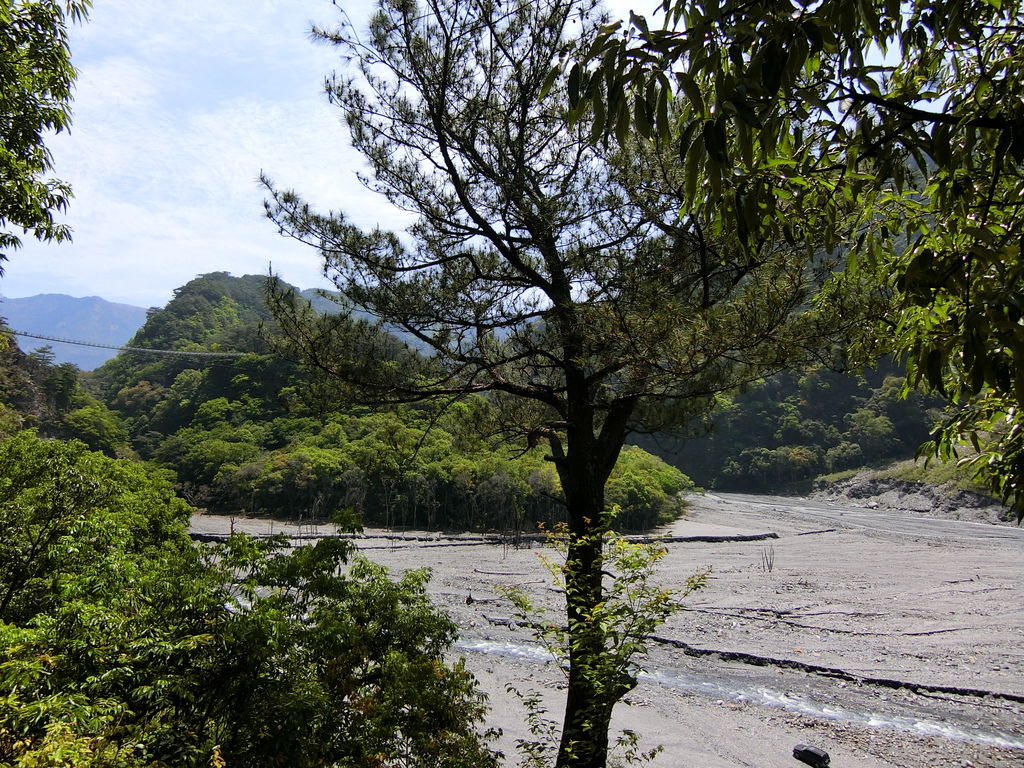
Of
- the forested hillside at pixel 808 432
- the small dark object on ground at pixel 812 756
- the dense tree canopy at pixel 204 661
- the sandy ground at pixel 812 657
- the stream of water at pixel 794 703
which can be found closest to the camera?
the dense tree canopy at pixel 204 661

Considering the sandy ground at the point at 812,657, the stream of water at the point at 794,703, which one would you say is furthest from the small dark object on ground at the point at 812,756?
the stream of water at the point at 794,703

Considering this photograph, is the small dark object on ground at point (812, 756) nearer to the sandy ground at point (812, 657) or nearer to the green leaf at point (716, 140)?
the sandy ground at point (812, 657)

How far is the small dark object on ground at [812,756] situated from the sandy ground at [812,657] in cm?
14

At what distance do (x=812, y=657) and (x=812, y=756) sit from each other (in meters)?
4.38

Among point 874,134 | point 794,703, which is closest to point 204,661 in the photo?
point 874,134

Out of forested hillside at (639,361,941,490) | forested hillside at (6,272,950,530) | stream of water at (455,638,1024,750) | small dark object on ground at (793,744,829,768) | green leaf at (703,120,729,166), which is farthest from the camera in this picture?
forested hillside at (639,361,941,490)

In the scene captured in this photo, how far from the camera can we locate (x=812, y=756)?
6.20m

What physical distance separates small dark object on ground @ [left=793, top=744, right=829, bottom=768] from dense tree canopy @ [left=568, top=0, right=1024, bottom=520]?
5.64 m

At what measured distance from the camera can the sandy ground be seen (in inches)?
273

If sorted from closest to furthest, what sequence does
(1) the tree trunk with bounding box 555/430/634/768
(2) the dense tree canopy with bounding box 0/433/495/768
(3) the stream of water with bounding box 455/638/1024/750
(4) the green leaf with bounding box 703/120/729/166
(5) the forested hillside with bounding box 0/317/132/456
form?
1. (4) the green leaf with bounding box 703/120/729/166
2. (2) the dense tree canopy with bounding box 0/433/495/768
3. (1) the tree trunk with bounding box 555/430/634/768
4. (3) the stream of water with bounding box 455/638/1024/750
5. (5) the forested hillside with bounding box 0/317/132/456

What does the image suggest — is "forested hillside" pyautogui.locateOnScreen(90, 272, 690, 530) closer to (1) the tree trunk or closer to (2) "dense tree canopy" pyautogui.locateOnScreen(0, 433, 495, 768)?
(1) the tree trunk

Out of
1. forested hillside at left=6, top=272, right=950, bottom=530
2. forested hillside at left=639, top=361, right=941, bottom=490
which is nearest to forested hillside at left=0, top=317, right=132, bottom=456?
forested hillside at left=6, top=272, right=950, bottom=530

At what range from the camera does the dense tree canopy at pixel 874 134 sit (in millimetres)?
1078

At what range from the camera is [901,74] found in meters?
2.00
